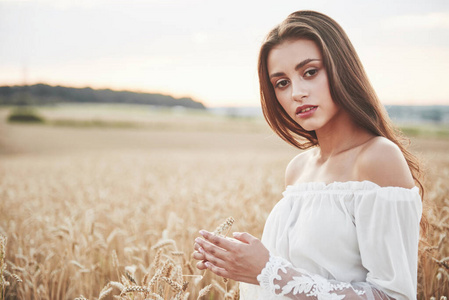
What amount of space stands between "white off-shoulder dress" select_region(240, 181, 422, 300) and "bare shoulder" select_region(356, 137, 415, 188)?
3 centimetres

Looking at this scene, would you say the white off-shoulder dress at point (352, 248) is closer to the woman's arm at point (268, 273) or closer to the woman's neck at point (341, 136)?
the woman's arm at point (268, 273)

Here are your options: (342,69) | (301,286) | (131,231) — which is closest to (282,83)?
(342,69)

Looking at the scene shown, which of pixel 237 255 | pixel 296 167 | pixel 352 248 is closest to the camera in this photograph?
pixel 237 255

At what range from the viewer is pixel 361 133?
1.74 meters

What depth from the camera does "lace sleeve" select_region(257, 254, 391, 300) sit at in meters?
1.45

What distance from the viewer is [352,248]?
157 centimetres

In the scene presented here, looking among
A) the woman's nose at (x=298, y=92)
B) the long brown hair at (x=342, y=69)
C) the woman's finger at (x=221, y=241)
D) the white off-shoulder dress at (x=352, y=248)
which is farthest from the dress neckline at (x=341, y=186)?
the woman's finger at (x=221, y=241)

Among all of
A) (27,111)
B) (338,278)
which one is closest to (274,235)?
(338,278)

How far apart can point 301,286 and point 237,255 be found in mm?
273

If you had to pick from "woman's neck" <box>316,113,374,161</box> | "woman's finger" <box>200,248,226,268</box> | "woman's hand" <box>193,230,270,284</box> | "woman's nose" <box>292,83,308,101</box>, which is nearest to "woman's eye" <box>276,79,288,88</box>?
"woman's nose" <box>292,83,308,101</box>

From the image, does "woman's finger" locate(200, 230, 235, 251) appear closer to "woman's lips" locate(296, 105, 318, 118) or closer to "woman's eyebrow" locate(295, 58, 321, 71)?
"woman's lips" locate(296, 105, 318, 118)

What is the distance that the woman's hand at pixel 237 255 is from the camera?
4.77ft

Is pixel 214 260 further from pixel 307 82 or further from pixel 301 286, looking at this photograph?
pixel 307 82

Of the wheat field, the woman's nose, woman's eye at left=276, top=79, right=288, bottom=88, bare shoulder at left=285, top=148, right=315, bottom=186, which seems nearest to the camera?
the woman's nose
